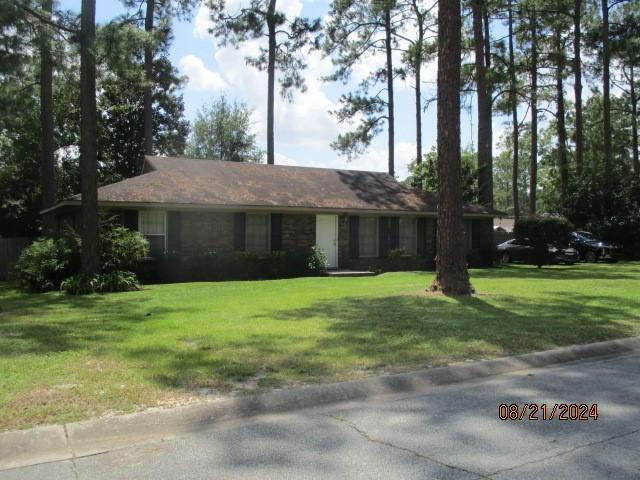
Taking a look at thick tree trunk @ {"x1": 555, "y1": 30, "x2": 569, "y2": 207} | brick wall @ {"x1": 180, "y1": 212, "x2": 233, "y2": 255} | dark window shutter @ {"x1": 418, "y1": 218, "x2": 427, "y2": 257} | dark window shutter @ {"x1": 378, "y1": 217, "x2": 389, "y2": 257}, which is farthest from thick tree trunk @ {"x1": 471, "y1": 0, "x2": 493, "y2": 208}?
brick wall @ {"x1": 180, "y1": 212, "x2": 233, "y2": 255}

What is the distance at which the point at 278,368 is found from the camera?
6457 mm

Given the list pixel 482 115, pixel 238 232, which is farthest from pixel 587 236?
pixel 238 232

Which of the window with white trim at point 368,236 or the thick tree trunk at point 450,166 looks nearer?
the thick tree trunk at point 450,166

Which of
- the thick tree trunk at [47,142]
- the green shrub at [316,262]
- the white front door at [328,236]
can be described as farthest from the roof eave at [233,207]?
the thick tree trunk at [47,142]

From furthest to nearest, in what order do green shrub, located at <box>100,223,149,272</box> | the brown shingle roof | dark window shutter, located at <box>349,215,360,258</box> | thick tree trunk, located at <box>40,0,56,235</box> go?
1. thick tree trunk, located at <box>40,0,56,235</box>
2. dark window shutter, located at <box>349,215,360,258</box>
3. the brown shingle roof
4. green shrub, located at <box>100,223,149,272</box>

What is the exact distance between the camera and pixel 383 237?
2294 centimetres

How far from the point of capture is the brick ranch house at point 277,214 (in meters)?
19.1

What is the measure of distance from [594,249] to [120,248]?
23.8 m

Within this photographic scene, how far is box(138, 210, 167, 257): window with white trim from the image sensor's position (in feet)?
62.3

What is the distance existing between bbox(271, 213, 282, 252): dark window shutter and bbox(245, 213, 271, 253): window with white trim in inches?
7.7

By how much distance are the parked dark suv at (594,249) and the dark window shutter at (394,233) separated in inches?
451

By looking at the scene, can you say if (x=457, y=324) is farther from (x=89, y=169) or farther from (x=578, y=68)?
(x=578, y=68)
